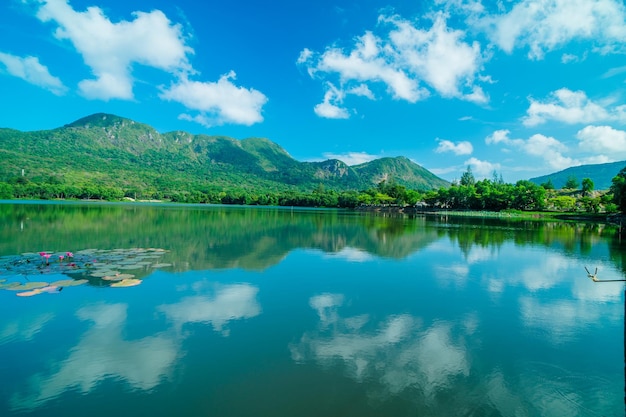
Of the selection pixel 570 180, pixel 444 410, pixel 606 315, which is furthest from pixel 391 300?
pixel 570 180

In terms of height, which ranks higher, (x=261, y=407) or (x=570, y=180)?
(x=570, y=180)

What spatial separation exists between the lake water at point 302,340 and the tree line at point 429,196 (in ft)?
240

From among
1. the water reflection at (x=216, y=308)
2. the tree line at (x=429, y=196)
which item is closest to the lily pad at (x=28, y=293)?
the water reflection at (x=216, y=308)

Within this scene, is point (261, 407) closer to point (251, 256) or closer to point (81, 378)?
point (81, 378)

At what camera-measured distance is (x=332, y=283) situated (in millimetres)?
15711

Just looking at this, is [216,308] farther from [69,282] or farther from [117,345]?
[69,282]

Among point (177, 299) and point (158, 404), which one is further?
point (177, 299)

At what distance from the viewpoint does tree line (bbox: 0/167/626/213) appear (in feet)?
343

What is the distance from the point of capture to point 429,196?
139 meters

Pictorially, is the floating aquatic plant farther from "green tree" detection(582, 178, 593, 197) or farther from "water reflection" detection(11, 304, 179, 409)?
"green tree" detection(582, 178, 593, 197)

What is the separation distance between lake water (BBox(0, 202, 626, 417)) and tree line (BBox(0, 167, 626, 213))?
2877 inches

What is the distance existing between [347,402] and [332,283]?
9.34 metres

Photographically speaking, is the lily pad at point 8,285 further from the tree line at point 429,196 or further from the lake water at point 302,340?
the tree line at point 429,196

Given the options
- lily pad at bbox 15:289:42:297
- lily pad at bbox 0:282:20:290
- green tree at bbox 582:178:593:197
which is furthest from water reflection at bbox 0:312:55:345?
green tree at bbox 582:178:593:197
